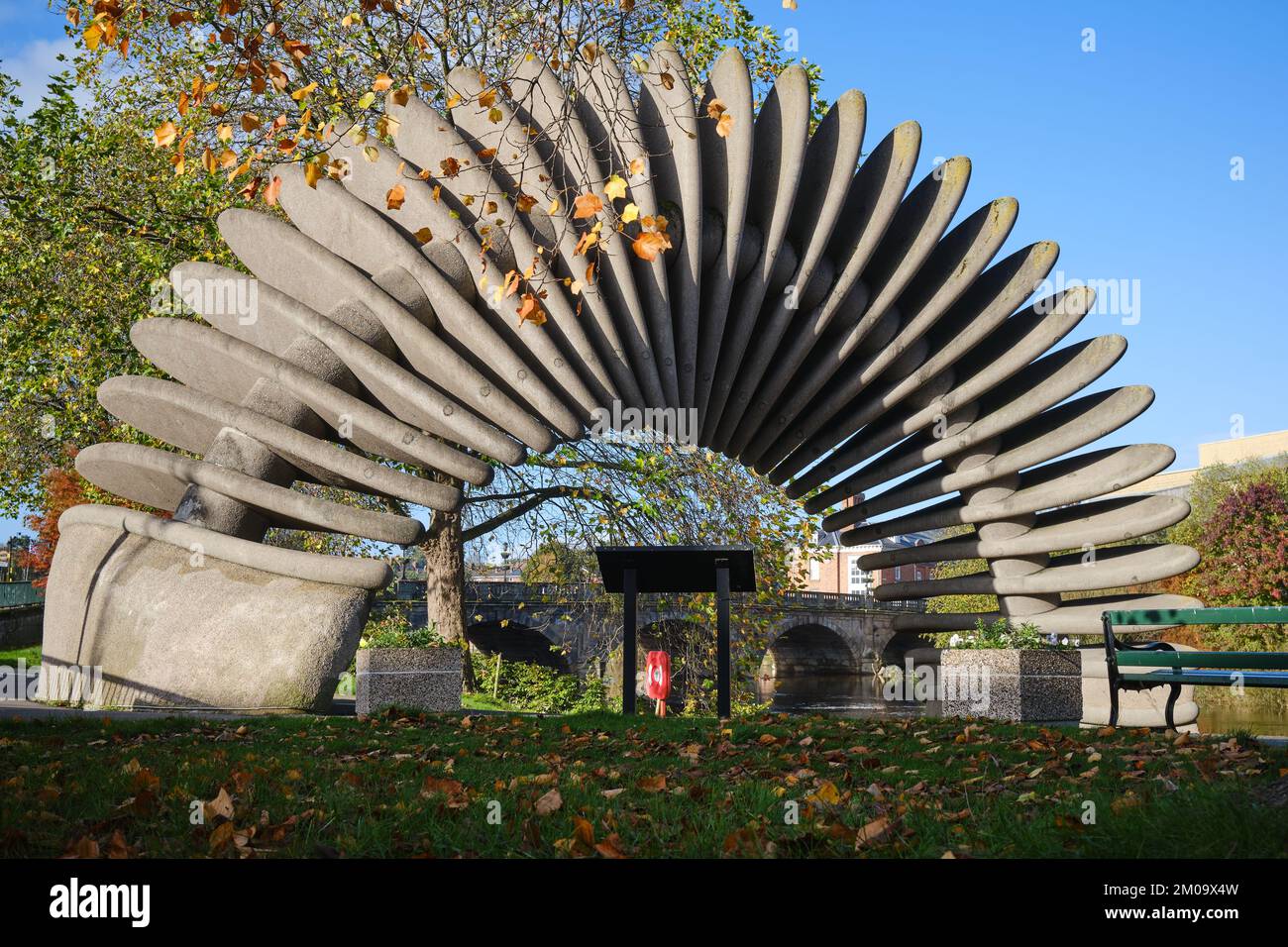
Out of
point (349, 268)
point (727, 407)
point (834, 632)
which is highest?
point (349, 268)

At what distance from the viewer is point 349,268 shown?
1046 centimetres

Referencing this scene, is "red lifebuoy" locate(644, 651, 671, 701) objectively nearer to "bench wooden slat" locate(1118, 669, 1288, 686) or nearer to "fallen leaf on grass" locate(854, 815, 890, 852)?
"bench wooden slat" locate(1118, 669, 1288, 686)

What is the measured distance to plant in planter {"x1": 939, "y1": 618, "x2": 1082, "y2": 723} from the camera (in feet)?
35.1

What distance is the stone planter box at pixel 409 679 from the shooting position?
33.7ft

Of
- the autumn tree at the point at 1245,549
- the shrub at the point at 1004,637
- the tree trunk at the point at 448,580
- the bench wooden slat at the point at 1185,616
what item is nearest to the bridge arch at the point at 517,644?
the autumn tree at the point at 1245,549

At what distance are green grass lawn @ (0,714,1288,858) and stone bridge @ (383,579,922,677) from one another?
10.5 meters

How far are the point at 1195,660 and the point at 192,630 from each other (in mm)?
8293

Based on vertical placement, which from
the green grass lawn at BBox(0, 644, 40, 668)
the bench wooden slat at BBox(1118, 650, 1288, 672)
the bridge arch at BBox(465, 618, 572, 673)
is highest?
the bench wooden slat at BBox(1118, 650, 1288, 672)

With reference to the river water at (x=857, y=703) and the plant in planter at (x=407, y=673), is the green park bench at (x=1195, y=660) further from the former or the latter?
the river water at (x=857, y=703)

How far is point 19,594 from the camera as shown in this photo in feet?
120

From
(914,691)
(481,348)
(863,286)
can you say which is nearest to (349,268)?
(481,348)

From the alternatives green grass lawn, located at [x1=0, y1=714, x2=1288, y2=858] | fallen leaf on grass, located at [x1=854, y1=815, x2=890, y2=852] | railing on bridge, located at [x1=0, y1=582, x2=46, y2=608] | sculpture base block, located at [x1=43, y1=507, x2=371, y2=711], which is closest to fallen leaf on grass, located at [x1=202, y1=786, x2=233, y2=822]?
green grass lawn, located at [x1=0, y1=714, x2=1288, y2=858]
